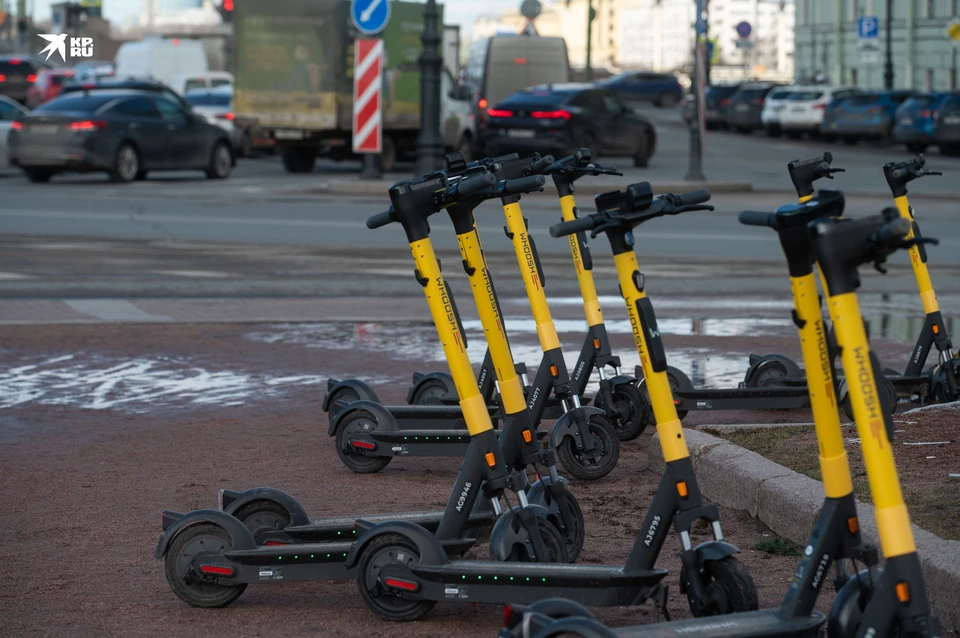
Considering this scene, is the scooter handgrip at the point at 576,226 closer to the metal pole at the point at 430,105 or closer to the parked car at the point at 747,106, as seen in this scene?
the metal pole at the point at 430,105

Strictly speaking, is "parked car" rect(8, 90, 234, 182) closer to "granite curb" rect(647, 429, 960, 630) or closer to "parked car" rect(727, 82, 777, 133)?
"granite curb" rect(647, 429, 960, 630)

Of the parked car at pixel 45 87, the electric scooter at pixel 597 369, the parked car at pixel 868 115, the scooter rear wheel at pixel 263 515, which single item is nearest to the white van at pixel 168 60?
the parked car at pixel 45 87

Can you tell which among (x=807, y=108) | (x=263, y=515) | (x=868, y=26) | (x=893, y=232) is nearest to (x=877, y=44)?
(x=868, y=26)

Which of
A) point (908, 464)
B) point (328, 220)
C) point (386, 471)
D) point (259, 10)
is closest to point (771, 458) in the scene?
point (908, 464)

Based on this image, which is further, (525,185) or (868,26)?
(868,26)

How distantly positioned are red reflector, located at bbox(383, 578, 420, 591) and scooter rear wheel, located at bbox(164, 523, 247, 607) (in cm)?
52

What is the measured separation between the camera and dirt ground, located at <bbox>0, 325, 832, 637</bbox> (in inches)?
182

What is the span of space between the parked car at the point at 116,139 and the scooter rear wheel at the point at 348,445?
20.4m

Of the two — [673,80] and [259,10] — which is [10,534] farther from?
[673,80]

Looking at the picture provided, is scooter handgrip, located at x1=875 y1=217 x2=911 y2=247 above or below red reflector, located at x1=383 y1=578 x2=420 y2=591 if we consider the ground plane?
above

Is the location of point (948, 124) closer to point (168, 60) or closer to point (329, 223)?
point (329, 223)

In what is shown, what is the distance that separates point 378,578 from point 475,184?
1178 mm


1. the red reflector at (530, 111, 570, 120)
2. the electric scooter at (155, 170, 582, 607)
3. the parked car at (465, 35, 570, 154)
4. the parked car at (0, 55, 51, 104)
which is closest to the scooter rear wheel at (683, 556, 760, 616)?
the electric scooter at (155, 170, 582, 607)

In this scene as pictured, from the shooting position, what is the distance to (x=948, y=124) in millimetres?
37781
